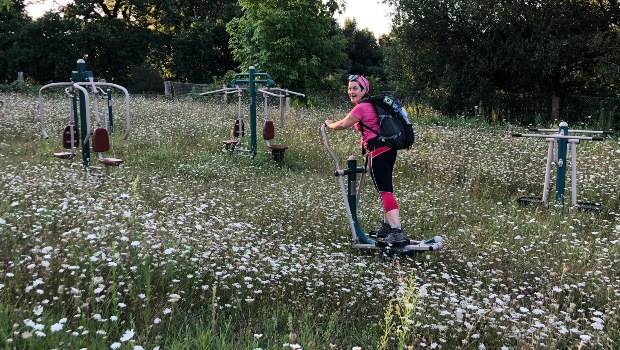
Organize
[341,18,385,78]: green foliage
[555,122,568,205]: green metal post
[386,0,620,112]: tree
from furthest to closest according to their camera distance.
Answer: [341,18,385,78]: green foliage → [386,0,620,112]: tree → [555,122,568,205]: green metal post

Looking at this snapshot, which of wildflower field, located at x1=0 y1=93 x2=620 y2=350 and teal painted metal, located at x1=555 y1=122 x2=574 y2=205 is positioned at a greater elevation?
teal painted metal, located at x1=555 y1=122 x2=574 y2=205

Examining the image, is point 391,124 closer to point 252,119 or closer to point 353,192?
point 353,192

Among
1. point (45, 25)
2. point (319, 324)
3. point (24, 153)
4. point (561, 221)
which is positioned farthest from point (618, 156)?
point (45, 25)

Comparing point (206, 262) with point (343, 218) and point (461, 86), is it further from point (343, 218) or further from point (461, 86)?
point (461, 86)

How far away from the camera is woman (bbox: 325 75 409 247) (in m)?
6.07

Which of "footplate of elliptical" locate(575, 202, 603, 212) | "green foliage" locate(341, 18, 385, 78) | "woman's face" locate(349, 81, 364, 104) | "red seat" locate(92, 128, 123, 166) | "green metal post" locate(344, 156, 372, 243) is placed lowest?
"footplate of elliptical" locate(575, 202, 603, 212)

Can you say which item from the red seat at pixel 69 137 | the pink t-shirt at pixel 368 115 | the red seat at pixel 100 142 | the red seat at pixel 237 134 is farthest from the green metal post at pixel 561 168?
the red seat at pixel 69 137

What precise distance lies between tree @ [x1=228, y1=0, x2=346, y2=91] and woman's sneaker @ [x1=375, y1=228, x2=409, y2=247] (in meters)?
19.1

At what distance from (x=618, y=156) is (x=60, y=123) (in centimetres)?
1449

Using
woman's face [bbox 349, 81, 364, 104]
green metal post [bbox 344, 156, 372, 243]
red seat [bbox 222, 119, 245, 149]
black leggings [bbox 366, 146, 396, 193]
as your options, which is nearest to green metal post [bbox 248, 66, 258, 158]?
red seat [bbox 222, 119, 245, 149]

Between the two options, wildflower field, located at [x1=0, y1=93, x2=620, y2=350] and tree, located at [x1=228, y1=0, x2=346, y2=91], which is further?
tree, located at [x1=228, y1=0, x2=346, y2=91]

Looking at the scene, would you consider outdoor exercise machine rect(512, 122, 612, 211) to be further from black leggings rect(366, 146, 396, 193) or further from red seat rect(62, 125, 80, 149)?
red seat rect(62, 125, 80, 149)

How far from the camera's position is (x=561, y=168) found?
844cm

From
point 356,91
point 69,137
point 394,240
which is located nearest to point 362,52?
point 69,137
